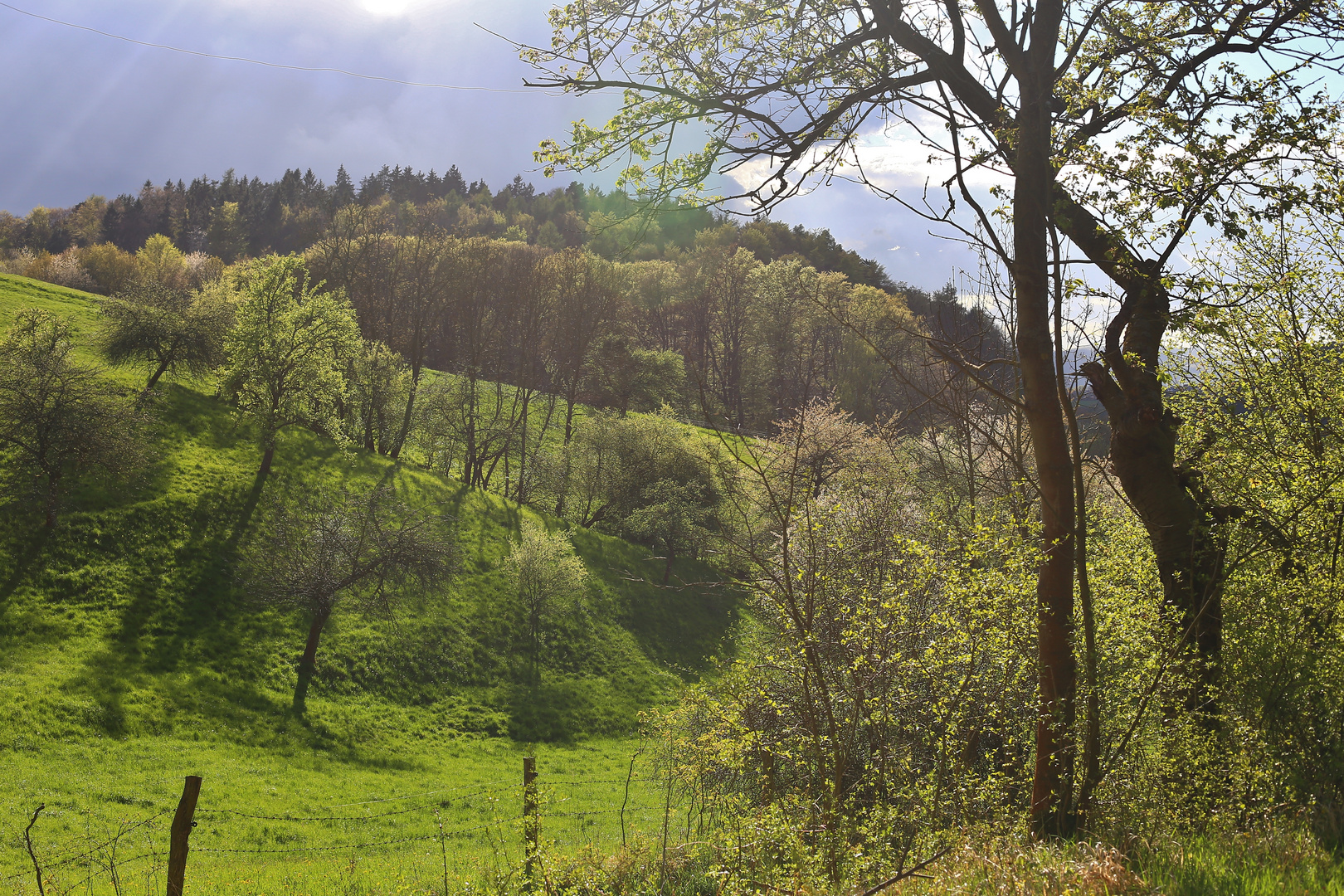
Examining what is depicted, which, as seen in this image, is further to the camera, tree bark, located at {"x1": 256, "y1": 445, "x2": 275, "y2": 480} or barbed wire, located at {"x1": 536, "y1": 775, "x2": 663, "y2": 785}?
tree bark, located at {"x1": 256, "y1": 445, "x2": 275, "y2": 480}

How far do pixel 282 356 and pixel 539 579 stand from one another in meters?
14.9

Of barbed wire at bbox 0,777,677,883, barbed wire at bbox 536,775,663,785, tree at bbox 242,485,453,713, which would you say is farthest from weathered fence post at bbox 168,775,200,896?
tree at bbox 242,485,453,713

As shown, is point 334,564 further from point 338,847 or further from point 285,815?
point 338,847

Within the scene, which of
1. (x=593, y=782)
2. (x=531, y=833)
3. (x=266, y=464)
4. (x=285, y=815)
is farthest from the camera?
(x=266, y=464)

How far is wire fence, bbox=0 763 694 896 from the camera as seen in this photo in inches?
452

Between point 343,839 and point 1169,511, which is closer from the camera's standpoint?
point 1169,511

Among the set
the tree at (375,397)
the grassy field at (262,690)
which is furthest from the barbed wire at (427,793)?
the tree at (375,397)

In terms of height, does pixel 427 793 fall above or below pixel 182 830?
below

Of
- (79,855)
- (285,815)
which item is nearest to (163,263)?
(285,815)

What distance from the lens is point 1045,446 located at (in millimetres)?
4719

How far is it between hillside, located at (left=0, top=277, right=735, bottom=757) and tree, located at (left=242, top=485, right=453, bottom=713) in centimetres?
90

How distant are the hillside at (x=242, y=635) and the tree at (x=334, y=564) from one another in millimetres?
900

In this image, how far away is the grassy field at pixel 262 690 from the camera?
14.6m

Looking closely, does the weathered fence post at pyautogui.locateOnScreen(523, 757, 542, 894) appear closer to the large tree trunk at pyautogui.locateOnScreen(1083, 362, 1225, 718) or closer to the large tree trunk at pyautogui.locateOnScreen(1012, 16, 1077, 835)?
the large tree trunk at pyautogui.locateOnScreen(1012, 16, 1077, 835)
